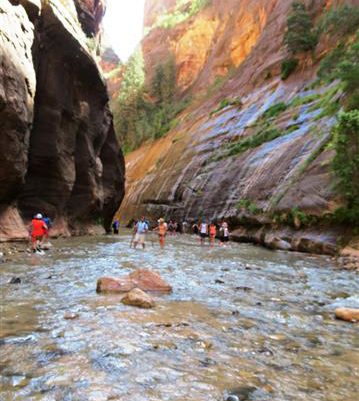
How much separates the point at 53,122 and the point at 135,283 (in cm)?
1727

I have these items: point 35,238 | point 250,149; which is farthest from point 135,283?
point 250,149

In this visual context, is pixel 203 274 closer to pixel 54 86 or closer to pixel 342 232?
pixel 342 232

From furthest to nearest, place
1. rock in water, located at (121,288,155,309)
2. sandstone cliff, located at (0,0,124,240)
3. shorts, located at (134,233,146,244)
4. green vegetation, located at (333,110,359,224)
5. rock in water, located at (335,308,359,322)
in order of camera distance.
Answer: shorts, located at (134,233,146,244), sandstone cliff, located at (0,0,124,240), green vegetation, located at (333,110,359,224), rock in water, located at (121,288,155,309), rock in water, located at (335,308,359,322)

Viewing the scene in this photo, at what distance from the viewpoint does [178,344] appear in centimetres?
474

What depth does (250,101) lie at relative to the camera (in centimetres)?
3722

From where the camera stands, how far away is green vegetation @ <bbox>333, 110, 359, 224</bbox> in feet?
52.2

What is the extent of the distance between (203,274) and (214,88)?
43.9 metres

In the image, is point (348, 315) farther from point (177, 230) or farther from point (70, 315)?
point (177, 230)

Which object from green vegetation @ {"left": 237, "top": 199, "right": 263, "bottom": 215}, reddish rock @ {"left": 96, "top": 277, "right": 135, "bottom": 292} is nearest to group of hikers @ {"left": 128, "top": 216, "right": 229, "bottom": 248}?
green vegetation @ {"left": 237, "top": 199, "right": 263, "bottom": 215}

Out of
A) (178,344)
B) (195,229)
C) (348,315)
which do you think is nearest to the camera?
(178,344)

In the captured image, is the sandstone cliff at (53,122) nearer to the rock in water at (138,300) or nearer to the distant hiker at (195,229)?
the distant hiker at (195,229)

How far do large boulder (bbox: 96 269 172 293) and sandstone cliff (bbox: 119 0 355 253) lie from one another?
34.3ft

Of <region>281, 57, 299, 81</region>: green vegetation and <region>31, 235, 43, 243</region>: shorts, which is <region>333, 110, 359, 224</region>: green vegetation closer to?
<region>31, 235, 43, 243</region>: shorts

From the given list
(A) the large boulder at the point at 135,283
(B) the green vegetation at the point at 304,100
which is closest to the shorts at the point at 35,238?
(A) the large boulder at the point at 135,283
